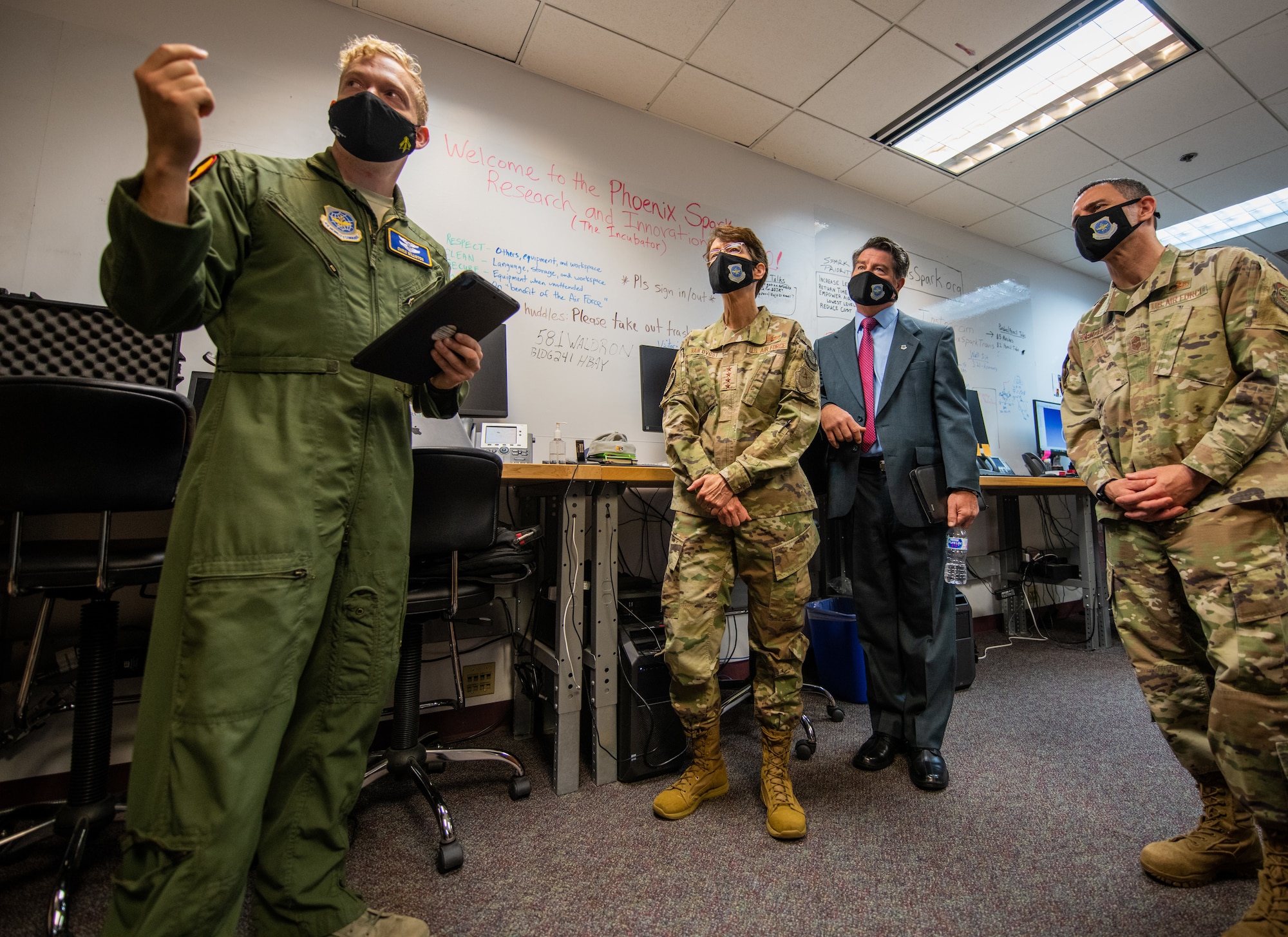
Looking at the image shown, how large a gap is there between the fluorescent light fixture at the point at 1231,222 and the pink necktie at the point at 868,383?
3.40 m

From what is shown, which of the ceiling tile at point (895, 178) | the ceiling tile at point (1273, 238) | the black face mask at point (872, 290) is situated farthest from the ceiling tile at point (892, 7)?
the ceiling tile at point (1273, 238)

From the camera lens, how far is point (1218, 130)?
9.70 feet

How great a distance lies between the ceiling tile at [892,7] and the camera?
2146 millimetres

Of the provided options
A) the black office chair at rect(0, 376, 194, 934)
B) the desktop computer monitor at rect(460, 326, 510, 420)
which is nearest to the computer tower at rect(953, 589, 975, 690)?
the desktop computer monitor at rect(460, 326, 510, 420)

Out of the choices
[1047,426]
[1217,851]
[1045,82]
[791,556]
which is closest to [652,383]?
[791,556]

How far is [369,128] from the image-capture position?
3.16 feet

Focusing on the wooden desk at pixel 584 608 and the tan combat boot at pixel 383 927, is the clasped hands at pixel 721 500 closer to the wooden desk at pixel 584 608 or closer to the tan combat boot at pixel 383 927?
the wooden desk at pixel 584 608

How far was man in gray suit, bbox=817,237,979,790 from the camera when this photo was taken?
163cm

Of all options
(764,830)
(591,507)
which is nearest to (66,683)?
(591,507)

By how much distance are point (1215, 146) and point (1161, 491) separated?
3448 millimetres

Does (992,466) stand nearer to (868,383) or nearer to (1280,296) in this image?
(868,383)

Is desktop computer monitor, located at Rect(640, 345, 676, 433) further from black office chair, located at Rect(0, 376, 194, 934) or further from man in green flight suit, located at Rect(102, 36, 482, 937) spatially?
black office chair, located at Rect(0, 376, 194, 934)

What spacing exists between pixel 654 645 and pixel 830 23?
8.12ft

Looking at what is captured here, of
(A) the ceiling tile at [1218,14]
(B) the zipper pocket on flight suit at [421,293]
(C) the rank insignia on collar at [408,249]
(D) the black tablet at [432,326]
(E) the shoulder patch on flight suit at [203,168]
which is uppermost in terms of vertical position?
(A) the ceiling tile at [1218,14]
